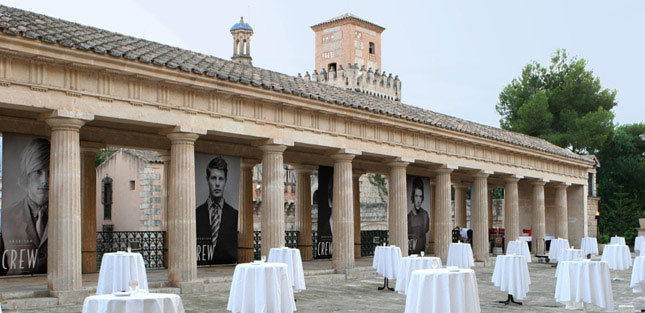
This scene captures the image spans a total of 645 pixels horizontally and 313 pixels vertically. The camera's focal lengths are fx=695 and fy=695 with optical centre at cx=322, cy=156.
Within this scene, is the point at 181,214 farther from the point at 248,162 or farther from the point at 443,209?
the point at 443,209

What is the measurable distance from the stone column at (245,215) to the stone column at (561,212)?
643 inches

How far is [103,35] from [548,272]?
16.5 metres

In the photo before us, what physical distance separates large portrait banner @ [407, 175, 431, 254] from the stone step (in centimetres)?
1481

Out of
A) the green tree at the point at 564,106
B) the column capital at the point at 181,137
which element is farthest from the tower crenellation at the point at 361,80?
the column capital at the point at 181,137

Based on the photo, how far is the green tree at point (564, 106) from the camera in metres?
48.6

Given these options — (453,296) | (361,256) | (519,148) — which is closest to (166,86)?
(453,296)

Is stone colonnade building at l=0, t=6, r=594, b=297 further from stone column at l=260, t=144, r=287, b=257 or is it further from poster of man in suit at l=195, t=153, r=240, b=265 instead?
poster of man in suit at l=195, t=153, r=240, b=265

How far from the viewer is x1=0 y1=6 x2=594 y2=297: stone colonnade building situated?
43.8 feet

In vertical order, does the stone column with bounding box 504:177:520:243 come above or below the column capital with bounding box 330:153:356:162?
below

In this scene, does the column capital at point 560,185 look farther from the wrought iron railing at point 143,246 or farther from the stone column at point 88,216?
the stone column at point 88,216

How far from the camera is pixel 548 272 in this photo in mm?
23766

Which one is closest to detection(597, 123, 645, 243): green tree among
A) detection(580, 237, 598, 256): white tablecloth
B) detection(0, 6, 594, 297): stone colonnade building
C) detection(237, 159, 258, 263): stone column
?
detection(580, 237, 598, 256): white tablecloth

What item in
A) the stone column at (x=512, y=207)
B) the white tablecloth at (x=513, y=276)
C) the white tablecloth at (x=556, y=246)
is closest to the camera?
the white tablecloth at (x=513, y=276)

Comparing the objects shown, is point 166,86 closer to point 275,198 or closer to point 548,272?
point 275,198
